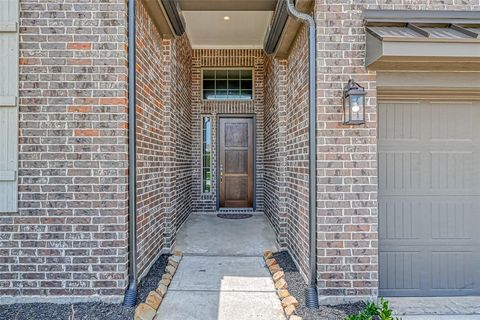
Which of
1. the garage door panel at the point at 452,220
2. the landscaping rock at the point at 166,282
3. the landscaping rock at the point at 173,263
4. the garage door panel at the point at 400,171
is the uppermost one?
the garage door panel at the point at 400,171

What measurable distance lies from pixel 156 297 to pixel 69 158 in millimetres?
1514

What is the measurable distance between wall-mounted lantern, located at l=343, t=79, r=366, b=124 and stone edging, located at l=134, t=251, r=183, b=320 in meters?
2.40

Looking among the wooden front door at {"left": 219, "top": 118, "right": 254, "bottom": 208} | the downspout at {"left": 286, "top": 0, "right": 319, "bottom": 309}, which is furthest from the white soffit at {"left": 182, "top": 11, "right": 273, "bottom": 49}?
the downspout at {"left": 286, "top": 0, "right": 319, "bottom": 309}

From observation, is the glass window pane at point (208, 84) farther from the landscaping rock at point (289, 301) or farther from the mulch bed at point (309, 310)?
the landscaping rock at point (289, 301)

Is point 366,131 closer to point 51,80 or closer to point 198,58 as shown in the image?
point 51,80

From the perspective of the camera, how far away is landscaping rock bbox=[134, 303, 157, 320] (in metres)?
2.51

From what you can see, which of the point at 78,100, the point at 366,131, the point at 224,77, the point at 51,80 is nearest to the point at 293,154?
the point at 366,131

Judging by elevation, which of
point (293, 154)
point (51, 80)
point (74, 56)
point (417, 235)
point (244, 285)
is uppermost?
point (74, 56)

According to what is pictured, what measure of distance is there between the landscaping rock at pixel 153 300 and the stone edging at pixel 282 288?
1145 millimetres

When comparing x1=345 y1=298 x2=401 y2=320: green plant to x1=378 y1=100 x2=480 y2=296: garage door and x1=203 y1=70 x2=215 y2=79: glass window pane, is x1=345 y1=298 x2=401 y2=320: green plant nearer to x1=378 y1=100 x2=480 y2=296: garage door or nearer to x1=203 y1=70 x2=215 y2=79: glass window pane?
Result: x1=378 y1=100 x2=480 y2=296: garage door

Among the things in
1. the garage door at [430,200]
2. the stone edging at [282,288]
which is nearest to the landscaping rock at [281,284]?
the stone edging at [282,288]

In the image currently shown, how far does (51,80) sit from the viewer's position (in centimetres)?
279

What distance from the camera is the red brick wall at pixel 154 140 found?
3.25 meters

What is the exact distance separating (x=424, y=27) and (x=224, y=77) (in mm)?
4758
